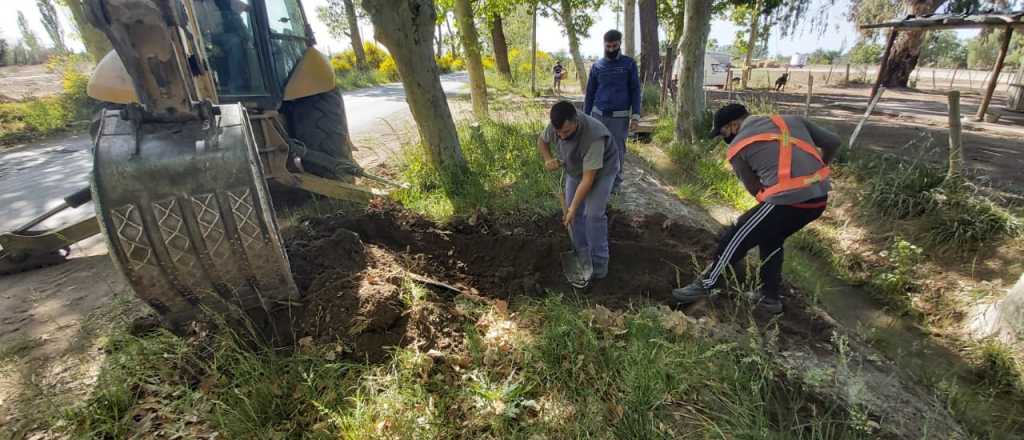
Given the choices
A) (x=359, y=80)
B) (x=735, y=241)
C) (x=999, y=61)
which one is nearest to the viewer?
(x=735, y=241)

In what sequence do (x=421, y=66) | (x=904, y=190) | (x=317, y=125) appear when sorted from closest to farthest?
1. (x=317, y=125)
2. (x=421, y=66)
3. (x=904, y=190)

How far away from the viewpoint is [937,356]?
3287 millimetres

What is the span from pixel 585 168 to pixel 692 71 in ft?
16.6

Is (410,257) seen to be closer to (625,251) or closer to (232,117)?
(232,117)

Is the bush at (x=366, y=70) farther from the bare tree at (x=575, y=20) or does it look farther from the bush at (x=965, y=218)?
the bush at (x=965, y=218)

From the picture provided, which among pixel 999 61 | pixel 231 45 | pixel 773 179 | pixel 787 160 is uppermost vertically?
pixel 231 45

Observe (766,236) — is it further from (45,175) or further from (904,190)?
(45,175)

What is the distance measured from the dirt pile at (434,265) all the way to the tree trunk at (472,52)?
15.8 feet

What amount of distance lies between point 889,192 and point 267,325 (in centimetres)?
607

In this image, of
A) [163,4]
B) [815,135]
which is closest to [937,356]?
[815,135]

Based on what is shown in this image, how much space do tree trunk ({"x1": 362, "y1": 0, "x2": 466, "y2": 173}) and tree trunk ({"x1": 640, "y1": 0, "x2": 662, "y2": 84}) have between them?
29.2 feet

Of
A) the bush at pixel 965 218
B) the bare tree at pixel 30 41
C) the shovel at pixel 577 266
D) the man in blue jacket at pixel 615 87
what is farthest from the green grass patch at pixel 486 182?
the bare tree at pixel 30 41

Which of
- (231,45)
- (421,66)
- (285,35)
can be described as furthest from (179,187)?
(421,66)

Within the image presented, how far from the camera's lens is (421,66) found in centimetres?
440
